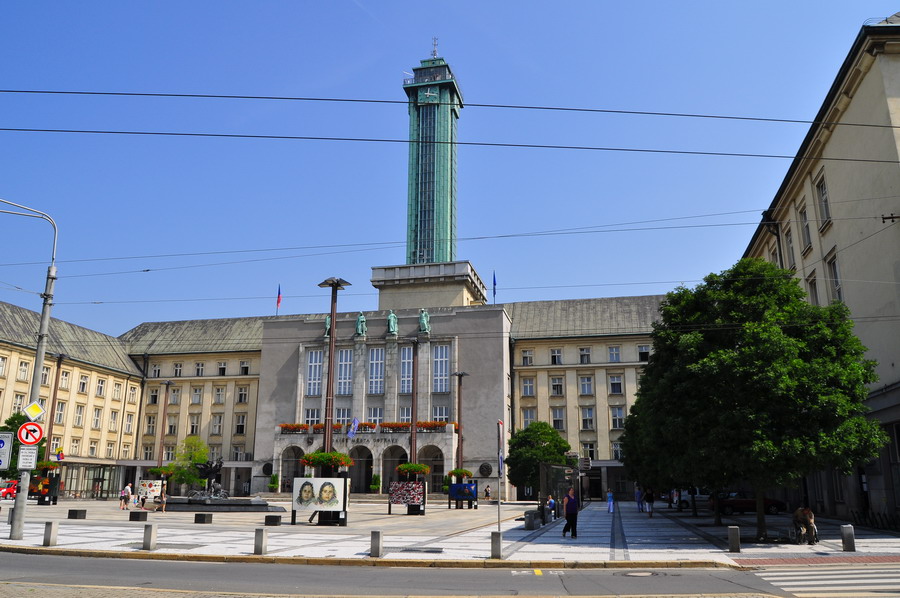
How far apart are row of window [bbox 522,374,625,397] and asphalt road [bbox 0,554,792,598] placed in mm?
56481

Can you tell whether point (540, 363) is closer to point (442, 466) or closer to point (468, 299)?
point (468, 299)

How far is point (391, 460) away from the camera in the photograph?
2601 inches

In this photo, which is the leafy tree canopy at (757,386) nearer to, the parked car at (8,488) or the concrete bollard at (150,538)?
the concrete bollard at (150,538)

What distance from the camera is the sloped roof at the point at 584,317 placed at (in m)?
74.1

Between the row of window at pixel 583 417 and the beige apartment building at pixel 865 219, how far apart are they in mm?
36351

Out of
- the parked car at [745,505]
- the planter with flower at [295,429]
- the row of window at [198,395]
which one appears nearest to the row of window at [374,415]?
the planter with flower at [295,429]

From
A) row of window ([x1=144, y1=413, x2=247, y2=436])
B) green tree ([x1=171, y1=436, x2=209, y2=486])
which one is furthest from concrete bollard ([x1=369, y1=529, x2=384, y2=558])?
row of window ([x1=144, y1=413, x2=247, y2=436])

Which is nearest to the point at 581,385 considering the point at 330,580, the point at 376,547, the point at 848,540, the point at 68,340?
the point at 68,340

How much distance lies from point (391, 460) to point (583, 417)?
20.2m

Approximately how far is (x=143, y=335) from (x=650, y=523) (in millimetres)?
72004

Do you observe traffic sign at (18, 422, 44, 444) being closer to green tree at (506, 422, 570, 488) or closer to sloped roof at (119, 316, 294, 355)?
green tree at (506, 422, 570, 488)

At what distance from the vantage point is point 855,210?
2733cm

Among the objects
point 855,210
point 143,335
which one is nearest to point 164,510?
point 855,210

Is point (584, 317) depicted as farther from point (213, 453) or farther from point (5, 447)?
point (5, 447)
